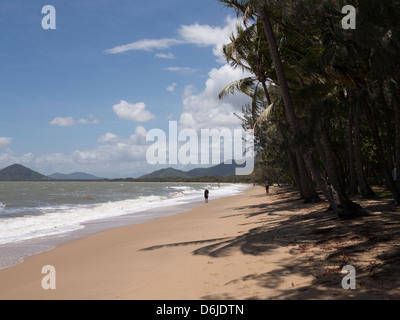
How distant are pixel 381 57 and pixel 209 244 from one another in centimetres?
628

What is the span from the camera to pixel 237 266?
675 centimetres

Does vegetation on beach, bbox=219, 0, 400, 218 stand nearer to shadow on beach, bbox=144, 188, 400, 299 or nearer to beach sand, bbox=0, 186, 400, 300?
shadow on beach, bbox=144, 188, 400, 299

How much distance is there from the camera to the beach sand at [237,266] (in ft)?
17.0

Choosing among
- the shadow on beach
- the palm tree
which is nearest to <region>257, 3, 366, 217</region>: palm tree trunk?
the palm tree

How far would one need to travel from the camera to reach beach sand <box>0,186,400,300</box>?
5172 millimetres

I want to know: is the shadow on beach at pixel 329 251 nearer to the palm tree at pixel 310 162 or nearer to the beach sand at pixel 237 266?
the beach sand at pixel 237 266

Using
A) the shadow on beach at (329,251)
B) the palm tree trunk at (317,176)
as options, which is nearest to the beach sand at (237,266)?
the shadow on beach at (329,251)

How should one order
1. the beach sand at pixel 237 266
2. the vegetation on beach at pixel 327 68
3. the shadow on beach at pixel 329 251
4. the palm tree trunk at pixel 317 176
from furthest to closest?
the palm tree trunk at pixel 317 176 → the vegetation on beach at pixel 327 68 → the beach sand at pixel 237 266 → the shadow on beach at pixel 329 251

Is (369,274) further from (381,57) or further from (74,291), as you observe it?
(74,291)

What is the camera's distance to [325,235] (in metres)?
8.54

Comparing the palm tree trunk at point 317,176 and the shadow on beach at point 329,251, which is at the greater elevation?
the palm tree trunk at point 317,176

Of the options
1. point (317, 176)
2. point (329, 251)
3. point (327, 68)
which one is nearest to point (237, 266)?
point (329, 251)

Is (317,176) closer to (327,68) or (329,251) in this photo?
(327,68)
